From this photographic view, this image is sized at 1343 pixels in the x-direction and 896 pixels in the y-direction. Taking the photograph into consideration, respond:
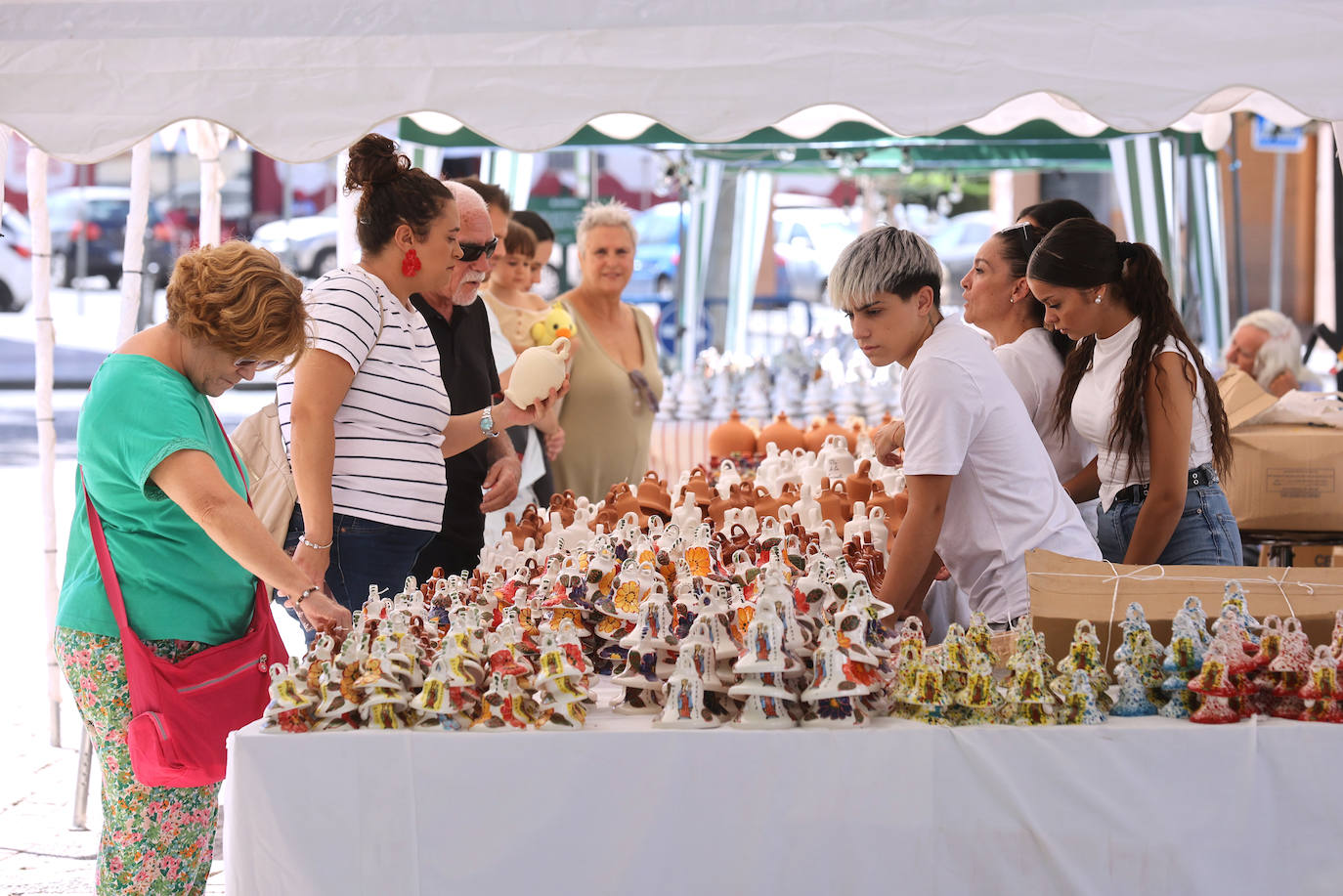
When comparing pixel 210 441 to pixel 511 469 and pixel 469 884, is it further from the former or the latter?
pixel 511 469

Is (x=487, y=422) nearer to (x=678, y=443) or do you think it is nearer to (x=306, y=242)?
(x=678, y=443)

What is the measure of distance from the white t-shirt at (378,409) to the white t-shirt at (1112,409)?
121 cm

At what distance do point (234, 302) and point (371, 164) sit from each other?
0.53 m

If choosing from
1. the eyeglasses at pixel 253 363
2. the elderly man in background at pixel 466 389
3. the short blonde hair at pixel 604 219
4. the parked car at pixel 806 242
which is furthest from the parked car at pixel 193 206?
the eyeglasses at pixel 253 363

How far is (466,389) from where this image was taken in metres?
2.74

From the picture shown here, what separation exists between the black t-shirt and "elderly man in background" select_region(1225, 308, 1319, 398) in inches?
153

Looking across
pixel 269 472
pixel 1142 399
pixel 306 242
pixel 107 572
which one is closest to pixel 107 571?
pixel 107 572

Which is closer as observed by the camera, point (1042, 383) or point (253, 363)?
point (253, 363)

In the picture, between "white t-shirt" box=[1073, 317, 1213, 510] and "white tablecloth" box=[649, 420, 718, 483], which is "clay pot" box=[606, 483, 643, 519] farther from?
"white tablecloth" box=[649, 420, 718, 483]

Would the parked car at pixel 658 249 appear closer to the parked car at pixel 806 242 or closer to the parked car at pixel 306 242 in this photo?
the parked car at pixel 806 242

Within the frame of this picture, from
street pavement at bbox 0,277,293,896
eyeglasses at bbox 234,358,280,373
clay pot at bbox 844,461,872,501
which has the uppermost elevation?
eyeglasses at bbox 234,358,280,373

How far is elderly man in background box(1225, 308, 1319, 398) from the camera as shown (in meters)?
5.40

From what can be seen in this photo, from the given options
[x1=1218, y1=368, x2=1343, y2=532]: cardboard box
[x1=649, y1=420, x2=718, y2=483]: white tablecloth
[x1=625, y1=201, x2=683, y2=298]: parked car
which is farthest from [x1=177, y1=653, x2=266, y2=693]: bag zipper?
[x1=625, y1=201, x2=683, y2=298]: parked car

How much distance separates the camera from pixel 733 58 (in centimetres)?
242
